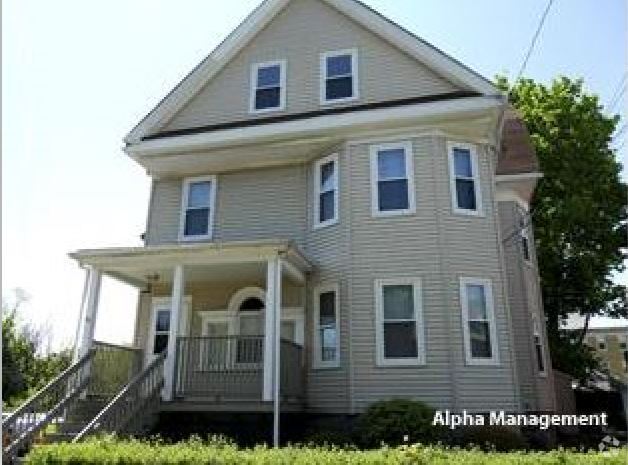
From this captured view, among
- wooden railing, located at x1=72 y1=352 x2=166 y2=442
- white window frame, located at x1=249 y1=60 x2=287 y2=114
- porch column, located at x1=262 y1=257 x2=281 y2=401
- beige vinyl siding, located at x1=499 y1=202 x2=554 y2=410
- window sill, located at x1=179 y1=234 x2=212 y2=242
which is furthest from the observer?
white window frame, located at x1=249 y1=60 x2=287 y2=114

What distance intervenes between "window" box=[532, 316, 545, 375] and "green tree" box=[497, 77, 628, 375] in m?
9.00

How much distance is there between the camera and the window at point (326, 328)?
42.0ft

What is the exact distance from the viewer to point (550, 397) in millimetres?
15586

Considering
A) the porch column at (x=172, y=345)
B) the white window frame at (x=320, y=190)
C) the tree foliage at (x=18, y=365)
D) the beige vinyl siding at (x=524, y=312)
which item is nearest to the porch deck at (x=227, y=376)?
the porch column at (x=172, y=345)

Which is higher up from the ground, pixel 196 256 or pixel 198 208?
pixel 198 208

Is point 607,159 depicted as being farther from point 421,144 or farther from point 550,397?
point 421,144

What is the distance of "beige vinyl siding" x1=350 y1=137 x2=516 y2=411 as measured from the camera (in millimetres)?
11914

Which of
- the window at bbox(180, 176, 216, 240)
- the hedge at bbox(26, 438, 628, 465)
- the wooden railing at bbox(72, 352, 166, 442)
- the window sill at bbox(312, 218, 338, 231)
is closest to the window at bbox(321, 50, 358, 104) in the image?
the window sill at bbox(312, 218, 338, 231)

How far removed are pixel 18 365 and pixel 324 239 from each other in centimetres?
2137

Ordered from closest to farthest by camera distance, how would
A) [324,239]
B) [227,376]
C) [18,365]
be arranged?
[227,376] → [324,239] → [18,365]

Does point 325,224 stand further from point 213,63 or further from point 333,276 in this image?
point 213,63

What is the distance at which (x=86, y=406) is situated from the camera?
11492mm

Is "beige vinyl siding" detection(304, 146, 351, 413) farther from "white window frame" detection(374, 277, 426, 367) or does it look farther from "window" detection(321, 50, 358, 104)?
"window" detection(321, 50, 358, 104)

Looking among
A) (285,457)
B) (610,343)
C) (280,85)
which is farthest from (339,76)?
(610,343)
